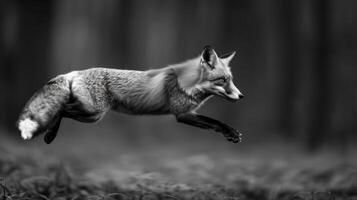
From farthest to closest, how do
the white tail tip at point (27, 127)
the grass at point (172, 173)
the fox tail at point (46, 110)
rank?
the grass at point (172, 173) → the fox tail at point (46, 110) → the white tail tip at point (27, 127)

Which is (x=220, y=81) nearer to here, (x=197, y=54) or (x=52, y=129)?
(x=52, y=129)

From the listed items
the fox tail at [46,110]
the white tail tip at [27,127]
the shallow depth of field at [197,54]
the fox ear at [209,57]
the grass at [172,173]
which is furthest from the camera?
the shallow depth of field at [197,54]

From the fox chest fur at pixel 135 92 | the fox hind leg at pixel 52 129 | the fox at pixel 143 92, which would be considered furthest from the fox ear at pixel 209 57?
the fox hind leg at pixel 52 129

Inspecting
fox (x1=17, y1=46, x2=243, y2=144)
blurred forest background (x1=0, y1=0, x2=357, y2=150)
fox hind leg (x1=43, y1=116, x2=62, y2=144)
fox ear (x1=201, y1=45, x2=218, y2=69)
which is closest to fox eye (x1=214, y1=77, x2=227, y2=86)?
fox (x1=17, y1=46, x2=243, y2=144)

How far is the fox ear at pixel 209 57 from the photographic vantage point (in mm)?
4085

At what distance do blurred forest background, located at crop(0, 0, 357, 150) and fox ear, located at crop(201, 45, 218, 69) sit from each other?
5.67 meters

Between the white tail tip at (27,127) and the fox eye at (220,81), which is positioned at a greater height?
the fox eye at (220,81)

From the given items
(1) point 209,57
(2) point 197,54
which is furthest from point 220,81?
(2) point 197,54

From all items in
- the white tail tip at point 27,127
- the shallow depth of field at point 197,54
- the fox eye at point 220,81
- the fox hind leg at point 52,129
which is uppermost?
the shallow depth of field at point 197,54

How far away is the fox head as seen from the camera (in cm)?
420

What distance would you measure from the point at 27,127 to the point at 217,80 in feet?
5.63

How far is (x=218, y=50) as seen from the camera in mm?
10227

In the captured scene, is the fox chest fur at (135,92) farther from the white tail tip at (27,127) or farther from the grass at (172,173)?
the grass at (172,173)

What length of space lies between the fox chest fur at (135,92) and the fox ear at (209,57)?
29 centimetres
